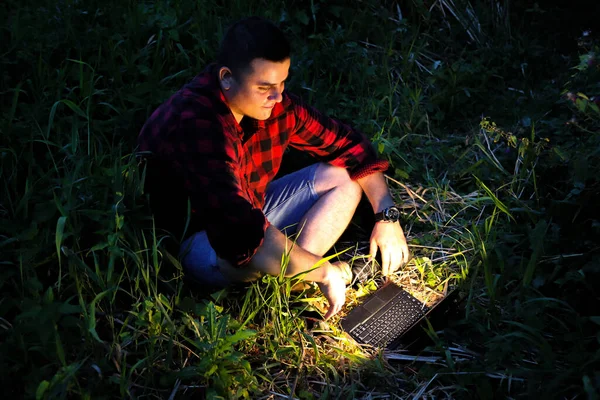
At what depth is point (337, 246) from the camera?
3.51m

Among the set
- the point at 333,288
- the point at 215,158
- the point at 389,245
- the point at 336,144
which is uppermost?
the point at 215,158

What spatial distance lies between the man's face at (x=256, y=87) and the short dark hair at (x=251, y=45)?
0.02 metres

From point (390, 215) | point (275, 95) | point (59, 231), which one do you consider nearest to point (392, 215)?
point (390, 215)

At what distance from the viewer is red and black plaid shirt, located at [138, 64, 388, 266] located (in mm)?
2537

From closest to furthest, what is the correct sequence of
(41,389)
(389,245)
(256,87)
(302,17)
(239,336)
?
(41,389) < (239,336) < (256,87) < (389,245) < (302,17)

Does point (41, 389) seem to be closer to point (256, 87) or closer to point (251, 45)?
point (256, 87)

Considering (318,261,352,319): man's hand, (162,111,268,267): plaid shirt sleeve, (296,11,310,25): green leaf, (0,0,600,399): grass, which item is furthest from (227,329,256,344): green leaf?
(296,11,310,25): green leaf

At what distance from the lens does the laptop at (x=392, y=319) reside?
2.88 meters

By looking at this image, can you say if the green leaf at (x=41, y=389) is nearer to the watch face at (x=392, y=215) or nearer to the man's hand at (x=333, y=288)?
the man's hand at (x=333, y=288)

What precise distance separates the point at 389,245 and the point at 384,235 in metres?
0.06

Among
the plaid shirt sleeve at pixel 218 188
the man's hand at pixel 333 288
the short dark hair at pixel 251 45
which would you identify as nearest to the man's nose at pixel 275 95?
the short dark hair at pixel 251 45

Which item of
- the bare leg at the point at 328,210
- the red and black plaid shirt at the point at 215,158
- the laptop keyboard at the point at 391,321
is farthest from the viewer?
the bare leg at the point at 328,210

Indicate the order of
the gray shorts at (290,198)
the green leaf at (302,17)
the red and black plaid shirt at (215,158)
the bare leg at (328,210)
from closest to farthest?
the red and black plaid shirt at (215,158)
the bare leg at (328,210)
the gray shorts at (290,198)
the green leaf at (302,17)

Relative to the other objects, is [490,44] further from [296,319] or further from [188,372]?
[188,372]
